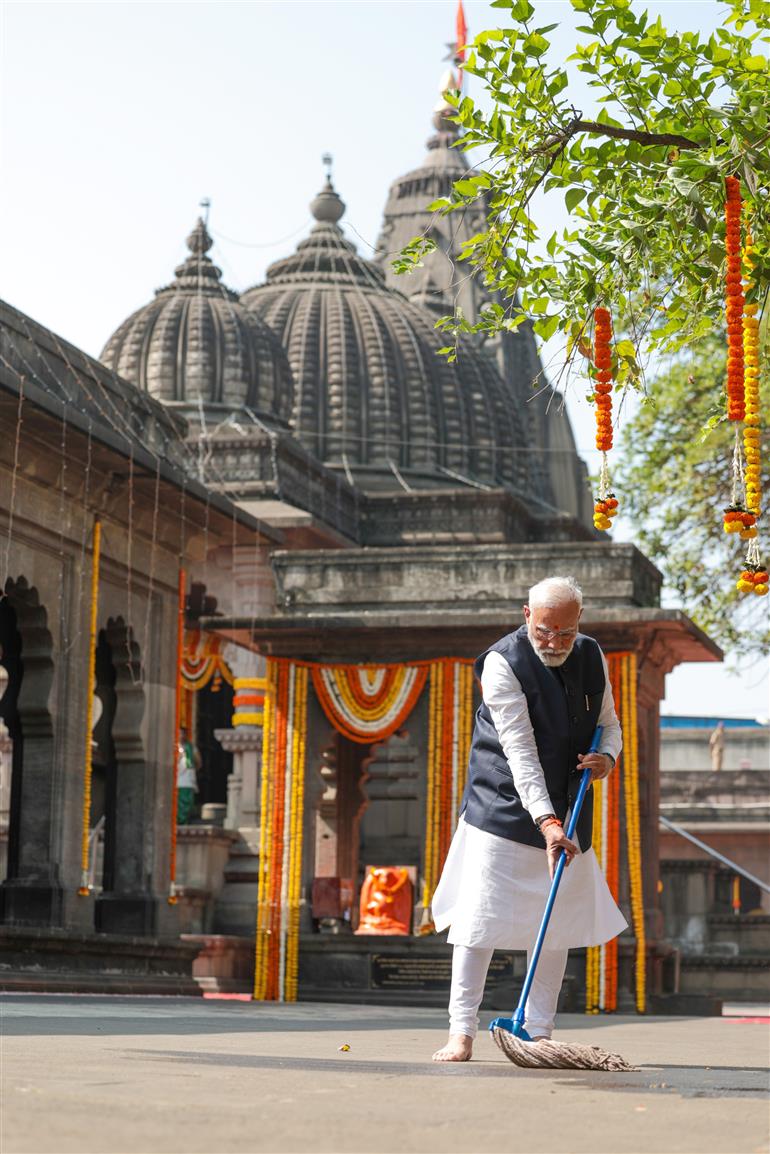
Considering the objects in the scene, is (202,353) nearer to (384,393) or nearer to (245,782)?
(384,393)

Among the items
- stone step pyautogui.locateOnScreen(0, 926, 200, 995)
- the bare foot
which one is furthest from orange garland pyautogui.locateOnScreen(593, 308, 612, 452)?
stone step pyautogui.locateOnScreen(0, 926, 200, 995)

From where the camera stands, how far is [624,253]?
938 cm

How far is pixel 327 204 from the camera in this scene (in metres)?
51.9

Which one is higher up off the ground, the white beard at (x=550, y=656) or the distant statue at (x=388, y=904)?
the white beard at (x=550, y=656)

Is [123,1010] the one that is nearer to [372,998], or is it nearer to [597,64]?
[597,64]

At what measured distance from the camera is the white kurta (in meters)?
7.09

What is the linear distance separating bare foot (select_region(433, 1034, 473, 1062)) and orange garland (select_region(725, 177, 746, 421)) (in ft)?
10.6

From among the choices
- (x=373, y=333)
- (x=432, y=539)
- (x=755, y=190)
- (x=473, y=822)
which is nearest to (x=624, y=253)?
(x=755, y=190)

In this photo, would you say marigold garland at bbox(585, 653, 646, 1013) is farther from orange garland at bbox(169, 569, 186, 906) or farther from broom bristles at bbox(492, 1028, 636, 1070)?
broom bristles at bbox(492, 1028, 636, 1070)

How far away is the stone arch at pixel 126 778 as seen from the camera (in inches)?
845

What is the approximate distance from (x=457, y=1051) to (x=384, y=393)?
39151 mm

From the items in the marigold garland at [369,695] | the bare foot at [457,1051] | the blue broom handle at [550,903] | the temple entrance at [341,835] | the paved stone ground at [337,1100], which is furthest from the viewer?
the temple entrance at [341,835]

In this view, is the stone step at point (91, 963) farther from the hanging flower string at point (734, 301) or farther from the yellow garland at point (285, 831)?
the hanging flower string at point (734, 301)

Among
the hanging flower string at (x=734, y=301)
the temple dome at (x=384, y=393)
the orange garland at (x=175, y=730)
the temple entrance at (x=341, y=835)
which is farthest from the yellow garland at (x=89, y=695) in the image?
the temple dome at (x=384, y=393)
